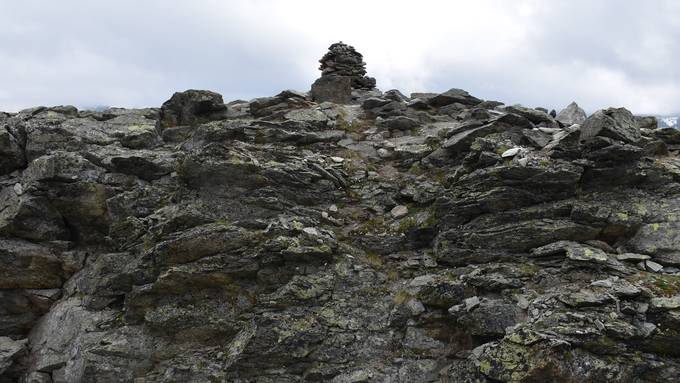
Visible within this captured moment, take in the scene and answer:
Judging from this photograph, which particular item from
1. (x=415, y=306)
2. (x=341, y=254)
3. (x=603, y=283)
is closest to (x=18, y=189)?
(x=341, y=254)

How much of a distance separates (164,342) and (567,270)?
45.1ft

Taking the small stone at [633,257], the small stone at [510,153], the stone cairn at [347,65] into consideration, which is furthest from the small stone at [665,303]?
the stone cairn at [347,65]

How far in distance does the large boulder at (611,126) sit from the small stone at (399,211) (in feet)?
23.0

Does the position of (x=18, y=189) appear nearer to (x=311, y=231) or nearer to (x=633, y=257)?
(x=311, y=231)

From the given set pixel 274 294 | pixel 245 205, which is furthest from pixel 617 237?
pixel 245 205

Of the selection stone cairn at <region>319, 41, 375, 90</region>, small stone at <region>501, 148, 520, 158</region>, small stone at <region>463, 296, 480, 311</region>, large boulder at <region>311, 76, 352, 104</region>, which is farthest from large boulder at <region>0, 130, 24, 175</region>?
stone cairn at <region>319, 41, 375, 90</region>

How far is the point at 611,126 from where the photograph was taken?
15266 mm

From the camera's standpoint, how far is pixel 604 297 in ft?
37.9

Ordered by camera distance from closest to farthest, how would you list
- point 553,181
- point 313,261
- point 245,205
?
point 553,181 < point 313,261 < point 245,205

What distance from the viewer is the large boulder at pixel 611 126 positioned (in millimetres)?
15234

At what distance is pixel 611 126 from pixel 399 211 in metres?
8.21

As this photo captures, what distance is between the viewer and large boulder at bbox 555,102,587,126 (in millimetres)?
19797

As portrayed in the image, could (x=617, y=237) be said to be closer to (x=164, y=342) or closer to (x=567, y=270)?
(x=567, y=270)

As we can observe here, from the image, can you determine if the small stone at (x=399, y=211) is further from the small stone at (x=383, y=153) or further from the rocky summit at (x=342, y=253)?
the small stone at (x=383, y=153)
